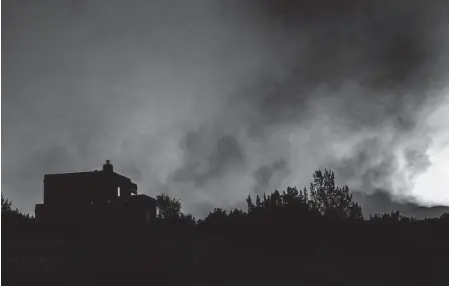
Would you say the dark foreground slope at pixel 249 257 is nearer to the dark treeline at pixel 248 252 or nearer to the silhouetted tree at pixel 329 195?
the dark treeline at pixel 248 252

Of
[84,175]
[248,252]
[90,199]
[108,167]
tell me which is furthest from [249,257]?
[108,167]

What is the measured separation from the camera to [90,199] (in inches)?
1925

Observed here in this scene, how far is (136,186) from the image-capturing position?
185ft

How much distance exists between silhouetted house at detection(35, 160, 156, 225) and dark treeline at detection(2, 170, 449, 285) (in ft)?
18.0

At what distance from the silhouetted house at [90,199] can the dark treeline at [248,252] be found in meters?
5.48

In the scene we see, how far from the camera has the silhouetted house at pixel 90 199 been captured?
149 ft

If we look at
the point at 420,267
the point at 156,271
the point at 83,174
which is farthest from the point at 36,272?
the point at 83,174

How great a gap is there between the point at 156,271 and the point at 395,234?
51.1 feet

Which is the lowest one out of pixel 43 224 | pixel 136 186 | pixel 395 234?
pixel 395 234

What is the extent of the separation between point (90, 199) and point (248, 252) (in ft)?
78.2

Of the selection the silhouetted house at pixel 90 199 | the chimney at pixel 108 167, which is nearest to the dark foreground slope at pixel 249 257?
the silhouetted house at pixel 90 199

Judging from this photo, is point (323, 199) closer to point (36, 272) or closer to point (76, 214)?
point (76, 214)

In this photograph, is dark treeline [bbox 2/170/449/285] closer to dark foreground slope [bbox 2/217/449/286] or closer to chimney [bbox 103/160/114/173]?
dark foreground slope [bbox 2/217/449/286]

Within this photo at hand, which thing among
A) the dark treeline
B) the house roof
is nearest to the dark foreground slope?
the dark treeline
